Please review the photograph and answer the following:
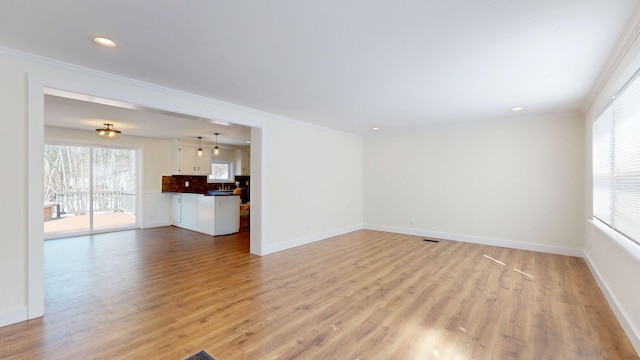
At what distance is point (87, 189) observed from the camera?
21.2 feet

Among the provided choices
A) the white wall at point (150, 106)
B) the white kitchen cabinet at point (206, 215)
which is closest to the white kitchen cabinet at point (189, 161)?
the white kitchen cabinet at point (206, 215)

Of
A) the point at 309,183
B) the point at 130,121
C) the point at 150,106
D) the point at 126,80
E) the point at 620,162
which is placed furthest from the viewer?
the point at 309,183

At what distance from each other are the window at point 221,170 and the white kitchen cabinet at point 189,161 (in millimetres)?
586

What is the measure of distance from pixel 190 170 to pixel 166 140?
41.2 inches

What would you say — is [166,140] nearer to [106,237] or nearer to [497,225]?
[106,237]

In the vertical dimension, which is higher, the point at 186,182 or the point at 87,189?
the point at 186,182

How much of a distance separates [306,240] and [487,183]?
3.78 metres

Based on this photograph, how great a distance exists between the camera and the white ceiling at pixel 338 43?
5.89 feet

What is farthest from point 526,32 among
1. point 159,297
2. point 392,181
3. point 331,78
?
point 392,181

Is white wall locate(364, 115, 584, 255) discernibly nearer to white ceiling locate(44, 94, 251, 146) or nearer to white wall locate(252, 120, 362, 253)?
white wall locate(252, 120, 362, 253)

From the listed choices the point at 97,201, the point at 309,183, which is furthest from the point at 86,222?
the point at 309,183

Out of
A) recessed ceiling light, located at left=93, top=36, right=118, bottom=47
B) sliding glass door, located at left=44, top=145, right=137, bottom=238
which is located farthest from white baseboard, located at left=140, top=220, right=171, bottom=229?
recessed ceiling light, located at left=93, top=36, right=118, bottom=47

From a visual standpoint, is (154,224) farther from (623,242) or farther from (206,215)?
(623,242)

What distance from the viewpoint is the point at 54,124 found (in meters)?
5.60
